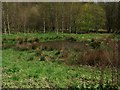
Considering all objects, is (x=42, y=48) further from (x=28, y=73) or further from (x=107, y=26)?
(x=107, y=26)

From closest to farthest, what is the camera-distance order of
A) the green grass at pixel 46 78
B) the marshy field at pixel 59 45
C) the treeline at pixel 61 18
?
the green grass at pixel 46 78 → the marshy field at pixel 59 45 → the treeline at pixel 61 18

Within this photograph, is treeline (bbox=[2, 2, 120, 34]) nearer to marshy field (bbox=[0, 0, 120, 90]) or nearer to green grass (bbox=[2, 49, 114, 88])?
marshy field (bbox=[0, 0, 120, 90])

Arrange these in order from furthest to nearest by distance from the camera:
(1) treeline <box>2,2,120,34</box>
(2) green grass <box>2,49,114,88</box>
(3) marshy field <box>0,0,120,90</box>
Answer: (1) treeline <box>2,2,120,34</box> < (3) marshy field <box>0,0,120,90</box> < (2) green grass <box>2,49,114,88</box>

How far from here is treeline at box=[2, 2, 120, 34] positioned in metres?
23.9

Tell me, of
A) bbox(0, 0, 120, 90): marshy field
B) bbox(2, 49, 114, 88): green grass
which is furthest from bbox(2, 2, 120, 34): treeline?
bbox(2, 49, 114, 88): green grass

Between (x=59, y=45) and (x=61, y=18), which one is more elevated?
(x=61, y=18)

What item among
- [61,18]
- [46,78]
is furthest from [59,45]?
[46,78]

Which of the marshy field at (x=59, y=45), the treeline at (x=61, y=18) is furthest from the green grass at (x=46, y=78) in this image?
the treeline at (x=61, y=18)

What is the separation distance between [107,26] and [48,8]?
10.0 metres

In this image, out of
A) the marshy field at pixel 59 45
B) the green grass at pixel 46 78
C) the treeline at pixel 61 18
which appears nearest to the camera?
the green grass at pixel 46 78

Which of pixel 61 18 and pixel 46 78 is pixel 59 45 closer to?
pixel 61 18

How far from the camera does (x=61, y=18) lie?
86.0ft

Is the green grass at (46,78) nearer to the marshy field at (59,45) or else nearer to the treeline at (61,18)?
the marshy field at (59,45)

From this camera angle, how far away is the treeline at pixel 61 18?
23.9 metres
